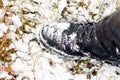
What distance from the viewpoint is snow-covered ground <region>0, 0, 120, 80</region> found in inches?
48.1

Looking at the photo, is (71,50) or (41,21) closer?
(71,50)

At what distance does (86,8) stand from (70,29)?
243mm

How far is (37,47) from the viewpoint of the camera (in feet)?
4.23

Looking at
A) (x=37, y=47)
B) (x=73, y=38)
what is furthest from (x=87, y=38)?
(x=37, y=47)

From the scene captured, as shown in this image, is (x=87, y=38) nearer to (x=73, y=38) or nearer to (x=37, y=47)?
(x=73, y=38)

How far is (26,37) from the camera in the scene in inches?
51.6

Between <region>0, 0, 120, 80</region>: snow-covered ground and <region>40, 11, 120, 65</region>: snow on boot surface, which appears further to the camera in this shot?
<region>0, 0, 120, 80</region>: snow-covered ground

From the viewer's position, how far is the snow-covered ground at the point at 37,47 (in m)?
1.22

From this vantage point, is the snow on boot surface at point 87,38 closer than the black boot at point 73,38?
Yes

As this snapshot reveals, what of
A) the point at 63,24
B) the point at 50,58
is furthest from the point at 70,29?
the point at 50,58

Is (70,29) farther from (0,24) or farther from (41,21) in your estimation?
(0,24)

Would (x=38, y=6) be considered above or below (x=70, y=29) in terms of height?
above

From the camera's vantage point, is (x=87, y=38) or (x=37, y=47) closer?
(x=87, y=38)

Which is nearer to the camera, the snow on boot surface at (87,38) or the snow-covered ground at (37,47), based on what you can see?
the snow on boot surface at (87,38)
